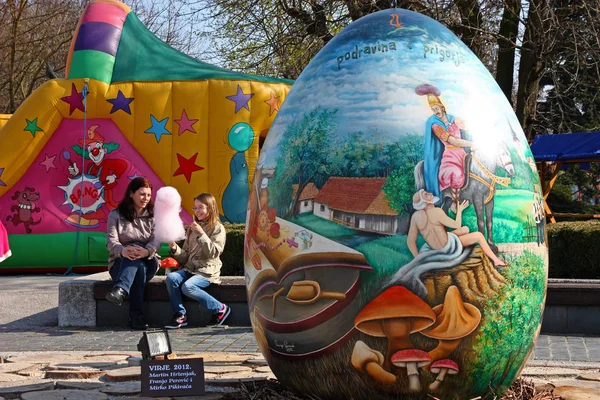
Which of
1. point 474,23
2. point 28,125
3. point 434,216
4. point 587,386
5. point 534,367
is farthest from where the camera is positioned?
point 474,23

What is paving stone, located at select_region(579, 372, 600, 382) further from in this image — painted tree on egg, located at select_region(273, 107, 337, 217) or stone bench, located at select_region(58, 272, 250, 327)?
stone bench, located at select_region(58, 272, 250, 327)

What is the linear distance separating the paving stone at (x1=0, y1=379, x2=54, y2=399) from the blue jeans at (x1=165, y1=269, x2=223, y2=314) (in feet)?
9.40

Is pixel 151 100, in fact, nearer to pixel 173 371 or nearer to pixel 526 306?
pixel 173 371

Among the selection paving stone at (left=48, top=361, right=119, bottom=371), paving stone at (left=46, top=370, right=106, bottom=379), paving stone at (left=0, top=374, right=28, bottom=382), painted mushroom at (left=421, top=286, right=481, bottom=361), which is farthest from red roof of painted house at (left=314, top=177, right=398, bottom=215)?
paving stone at (left=48, top=361, right=119, bottom=371)

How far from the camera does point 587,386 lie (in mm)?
4613

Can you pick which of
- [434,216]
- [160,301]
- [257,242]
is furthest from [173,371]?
[160,301]

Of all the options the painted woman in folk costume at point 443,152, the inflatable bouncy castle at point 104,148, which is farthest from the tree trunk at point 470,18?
the painted woman in folk costume at point 443,152

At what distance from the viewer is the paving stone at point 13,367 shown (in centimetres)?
547

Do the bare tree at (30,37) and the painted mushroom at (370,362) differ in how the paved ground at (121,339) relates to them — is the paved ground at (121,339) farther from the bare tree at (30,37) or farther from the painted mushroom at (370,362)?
the bare tree at (30,37)

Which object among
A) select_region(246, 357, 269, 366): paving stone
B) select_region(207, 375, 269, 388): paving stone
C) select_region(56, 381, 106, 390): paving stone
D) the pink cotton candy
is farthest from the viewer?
the pink cotton candy

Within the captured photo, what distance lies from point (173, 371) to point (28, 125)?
8.85m

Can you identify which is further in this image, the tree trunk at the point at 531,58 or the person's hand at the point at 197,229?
the tree trunk at the point at 531,58

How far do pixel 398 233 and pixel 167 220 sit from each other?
4516 mm

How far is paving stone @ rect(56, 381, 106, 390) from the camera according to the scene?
4.81 meters
